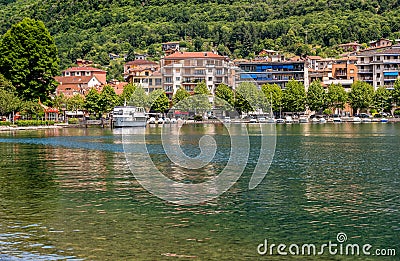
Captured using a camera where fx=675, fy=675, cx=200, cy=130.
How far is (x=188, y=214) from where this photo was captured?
67.7 feet

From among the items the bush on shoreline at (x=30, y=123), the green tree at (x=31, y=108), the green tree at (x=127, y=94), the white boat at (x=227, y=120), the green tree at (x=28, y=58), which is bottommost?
the white boat at (x=227, y=120)

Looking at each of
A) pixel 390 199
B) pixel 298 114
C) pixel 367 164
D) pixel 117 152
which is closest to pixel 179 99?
pixel 298 114

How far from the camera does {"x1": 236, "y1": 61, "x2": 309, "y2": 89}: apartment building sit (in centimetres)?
14538

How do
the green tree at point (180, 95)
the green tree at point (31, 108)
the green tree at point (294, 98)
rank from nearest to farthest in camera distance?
the green tree at point (31, 108)
the green tree at point (180, 95)
the green tree at point (294, 98)

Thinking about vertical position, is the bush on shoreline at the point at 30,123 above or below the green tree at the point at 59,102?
below

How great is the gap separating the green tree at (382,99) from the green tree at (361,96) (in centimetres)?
104

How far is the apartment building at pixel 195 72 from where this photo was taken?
134 meters

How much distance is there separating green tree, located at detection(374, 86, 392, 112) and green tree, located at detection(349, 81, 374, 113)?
1045 mm

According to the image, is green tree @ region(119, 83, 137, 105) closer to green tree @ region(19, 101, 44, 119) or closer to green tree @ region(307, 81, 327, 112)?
green tree @ region(19, 101, 44, 119)

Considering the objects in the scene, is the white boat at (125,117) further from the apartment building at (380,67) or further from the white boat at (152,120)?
the apartment building at (380,67)

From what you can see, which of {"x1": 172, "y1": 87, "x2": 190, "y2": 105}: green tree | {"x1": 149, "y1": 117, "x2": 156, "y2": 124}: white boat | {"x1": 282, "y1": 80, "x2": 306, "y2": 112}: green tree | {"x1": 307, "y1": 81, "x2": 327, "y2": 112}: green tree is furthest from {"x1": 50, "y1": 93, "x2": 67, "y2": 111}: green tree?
{"x1": 307, "y1": 81, "x2": 327, "y2": 112}: green tree

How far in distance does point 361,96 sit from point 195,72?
33091mm

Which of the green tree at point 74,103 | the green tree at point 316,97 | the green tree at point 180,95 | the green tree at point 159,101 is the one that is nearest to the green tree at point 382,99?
the green tree at point 316,97

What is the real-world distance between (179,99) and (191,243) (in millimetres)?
107728
